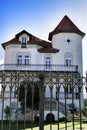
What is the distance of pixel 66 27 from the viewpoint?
35094 mm

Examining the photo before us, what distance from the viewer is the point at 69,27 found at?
115 feet

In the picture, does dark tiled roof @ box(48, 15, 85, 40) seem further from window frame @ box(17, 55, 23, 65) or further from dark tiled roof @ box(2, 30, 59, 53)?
window frame @ box(17, 55, 23, 65)

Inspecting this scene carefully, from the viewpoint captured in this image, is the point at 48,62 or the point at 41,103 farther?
the point at 48,62

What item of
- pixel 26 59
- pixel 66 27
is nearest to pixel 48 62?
pixel 26 59

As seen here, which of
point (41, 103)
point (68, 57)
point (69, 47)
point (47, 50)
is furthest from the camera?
point (68, 57)

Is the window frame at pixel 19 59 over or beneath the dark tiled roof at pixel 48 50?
beneath

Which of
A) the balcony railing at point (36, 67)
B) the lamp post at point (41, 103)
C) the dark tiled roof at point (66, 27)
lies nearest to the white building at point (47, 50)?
the dark tiled roof at point (66, 27)

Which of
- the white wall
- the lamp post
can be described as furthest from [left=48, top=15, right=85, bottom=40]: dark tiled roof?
the lamp post

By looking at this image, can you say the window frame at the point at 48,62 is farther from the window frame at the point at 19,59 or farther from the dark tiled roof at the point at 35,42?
the window frame at the point at 19,59

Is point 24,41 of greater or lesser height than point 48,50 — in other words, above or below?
above

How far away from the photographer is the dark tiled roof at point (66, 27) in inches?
1342

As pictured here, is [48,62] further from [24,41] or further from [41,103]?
[41,103]

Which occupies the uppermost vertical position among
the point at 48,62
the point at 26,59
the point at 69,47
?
the point at 69,47

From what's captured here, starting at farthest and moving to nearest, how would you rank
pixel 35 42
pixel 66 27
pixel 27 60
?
1. pixel 66 27
2. pixel 35 42
3. pixel 27 60
